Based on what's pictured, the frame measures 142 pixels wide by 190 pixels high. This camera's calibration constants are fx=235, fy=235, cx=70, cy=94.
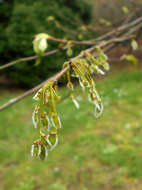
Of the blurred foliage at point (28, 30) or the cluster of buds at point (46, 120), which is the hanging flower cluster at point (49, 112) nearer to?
the cluster of buds at point (46, 120)

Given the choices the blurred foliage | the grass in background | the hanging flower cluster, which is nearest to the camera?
the hanging flower cluster

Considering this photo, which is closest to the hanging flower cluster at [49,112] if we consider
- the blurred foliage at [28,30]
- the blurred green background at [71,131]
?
the blurred green background at [71,131]

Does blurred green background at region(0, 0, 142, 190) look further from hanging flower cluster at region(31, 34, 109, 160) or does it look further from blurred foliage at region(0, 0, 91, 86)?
hanging flower cluster at region(31, 34, 109, 160)

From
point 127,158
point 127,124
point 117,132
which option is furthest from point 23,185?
point 127,124

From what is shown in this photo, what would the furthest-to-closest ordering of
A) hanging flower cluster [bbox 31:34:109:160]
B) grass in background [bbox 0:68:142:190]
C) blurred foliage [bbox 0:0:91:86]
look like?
1. blurred foliage [bbox 0:0:91:86]
2. grass in background [bbox 0:68:142:190]
3. hanging flower cluster [bbox 31:34:109:160]

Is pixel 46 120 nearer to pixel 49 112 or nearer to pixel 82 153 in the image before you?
pixel 49 112

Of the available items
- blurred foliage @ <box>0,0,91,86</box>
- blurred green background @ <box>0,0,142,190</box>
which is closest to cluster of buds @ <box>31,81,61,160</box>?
blurred green background @ <box>0,0,142,190</box>

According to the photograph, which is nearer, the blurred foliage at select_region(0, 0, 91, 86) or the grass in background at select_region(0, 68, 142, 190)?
the grass in background at select_region(0, 68, 142, 190)
